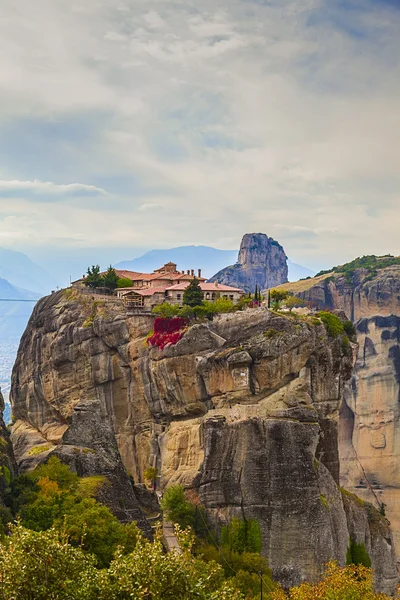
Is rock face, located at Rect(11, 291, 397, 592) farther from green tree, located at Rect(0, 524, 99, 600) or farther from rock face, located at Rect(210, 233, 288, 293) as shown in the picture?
rock face, located at Rect(210, 233, 288, 293)

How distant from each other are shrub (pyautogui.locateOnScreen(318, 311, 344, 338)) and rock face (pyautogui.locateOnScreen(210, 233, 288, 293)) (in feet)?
308

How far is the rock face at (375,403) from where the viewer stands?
90562 millimetres

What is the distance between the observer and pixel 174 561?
773 inches

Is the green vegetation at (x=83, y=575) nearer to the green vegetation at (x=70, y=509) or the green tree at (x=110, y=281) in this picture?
the green vegetation at (x=70, y=509)

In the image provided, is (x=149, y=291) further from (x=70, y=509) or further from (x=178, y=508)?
(x=70, y=509)

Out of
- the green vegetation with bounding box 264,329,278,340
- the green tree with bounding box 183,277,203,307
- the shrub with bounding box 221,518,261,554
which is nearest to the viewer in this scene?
the shrub with bounding box 221,518,261,554

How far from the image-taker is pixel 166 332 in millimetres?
56031

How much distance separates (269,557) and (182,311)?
69.6ft

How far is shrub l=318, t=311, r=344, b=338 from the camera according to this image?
53469 millimetres

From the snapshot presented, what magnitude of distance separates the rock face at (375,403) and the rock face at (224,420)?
39.2 m

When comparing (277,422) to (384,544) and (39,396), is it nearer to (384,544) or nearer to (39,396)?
(384,544)

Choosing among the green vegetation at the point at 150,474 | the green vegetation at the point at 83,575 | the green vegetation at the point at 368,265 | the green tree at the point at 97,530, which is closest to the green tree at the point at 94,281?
the green vegetation at the point at 150,474

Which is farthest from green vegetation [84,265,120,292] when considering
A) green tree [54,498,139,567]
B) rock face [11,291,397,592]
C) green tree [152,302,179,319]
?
green tree [54,498,139,567]

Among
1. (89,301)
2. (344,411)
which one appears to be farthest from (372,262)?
(89,301)
